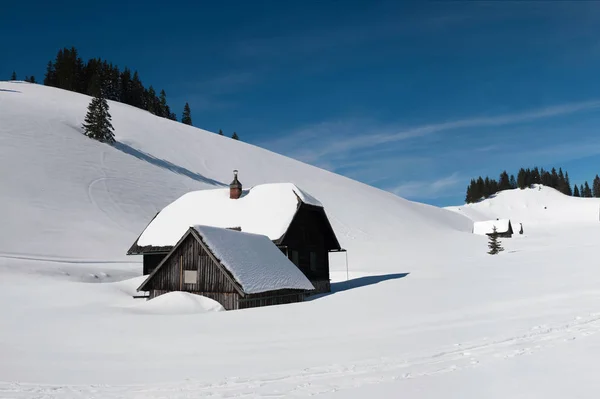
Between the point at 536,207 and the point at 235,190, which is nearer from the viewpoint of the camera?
the point at 235,190

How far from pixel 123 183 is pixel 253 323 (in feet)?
157

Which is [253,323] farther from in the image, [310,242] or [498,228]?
[498,228]

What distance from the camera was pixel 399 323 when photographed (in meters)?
16.7

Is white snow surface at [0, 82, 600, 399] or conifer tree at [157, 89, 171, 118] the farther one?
conifer tree at [157, 89, 171, 118]

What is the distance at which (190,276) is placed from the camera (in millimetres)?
23734

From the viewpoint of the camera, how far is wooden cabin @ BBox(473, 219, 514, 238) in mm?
94500

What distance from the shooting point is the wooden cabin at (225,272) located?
22.4 metres

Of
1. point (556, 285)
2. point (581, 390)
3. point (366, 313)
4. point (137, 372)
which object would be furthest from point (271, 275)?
point (581, 390)

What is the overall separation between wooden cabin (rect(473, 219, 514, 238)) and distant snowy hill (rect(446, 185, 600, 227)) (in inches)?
1431

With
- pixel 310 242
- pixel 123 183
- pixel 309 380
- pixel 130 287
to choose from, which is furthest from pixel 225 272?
pixel 123 183

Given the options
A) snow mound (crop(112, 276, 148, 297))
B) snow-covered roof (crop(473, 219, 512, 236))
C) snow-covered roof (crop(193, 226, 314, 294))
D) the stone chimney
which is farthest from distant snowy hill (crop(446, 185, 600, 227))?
snow-covered roof (crop(193, 226, 314, 294))

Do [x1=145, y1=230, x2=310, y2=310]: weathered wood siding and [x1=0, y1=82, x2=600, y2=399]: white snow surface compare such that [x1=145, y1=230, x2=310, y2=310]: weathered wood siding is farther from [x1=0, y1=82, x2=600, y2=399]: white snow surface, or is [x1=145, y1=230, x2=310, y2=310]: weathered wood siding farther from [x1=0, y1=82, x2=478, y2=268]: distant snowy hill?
[x1=0, y1=82, x2=478, y2=268]: distant snowy hill

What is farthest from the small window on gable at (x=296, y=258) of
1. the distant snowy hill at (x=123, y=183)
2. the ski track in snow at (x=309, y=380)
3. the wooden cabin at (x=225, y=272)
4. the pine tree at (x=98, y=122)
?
the pine tree at (x=98, y=122)

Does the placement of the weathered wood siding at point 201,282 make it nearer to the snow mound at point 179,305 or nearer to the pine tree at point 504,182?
the snow mound at point 179,305
